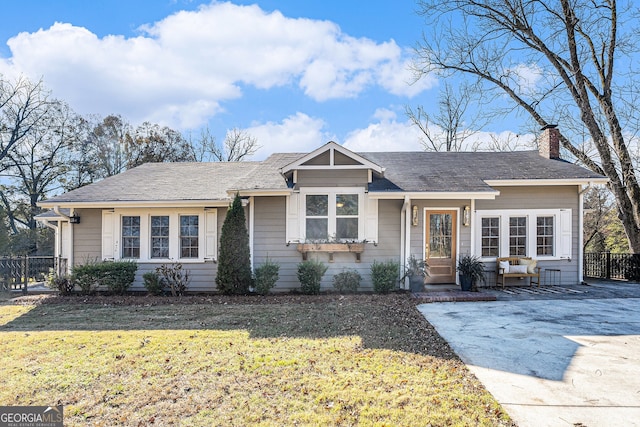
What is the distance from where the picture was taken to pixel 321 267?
8.88 meters

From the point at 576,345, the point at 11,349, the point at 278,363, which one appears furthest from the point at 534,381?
the point at 11,349

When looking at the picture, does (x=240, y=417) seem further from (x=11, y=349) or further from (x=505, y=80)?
(x=505, y=80)

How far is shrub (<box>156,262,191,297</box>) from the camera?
909 centimetres

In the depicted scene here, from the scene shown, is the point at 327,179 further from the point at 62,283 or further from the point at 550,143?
the point at 550,143

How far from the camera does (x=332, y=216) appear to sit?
923cm

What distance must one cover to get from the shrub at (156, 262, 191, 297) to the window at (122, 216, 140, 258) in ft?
3.47

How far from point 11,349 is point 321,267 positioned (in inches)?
235

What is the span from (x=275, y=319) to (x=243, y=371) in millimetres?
2434

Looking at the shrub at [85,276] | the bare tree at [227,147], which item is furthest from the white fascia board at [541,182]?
the bare tree at [227,147]

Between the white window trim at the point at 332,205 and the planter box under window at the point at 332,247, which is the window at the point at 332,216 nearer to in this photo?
the white window trim at the point at 332,205

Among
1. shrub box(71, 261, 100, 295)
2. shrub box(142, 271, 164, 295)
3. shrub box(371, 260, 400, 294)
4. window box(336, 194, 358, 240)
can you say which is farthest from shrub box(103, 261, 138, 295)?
shrub box(371, 260, 400, 294)

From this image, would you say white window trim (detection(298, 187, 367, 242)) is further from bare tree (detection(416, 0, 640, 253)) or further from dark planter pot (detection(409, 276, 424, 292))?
bare tree (detection(416, 0, 640, 253))

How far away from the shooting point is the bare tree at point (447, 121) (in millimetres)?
22344

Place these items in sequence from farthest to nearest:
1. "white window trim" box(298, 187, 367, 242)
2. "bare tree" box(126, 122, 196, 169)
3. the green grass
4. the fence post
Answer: "bare tree" box(126, 122, 196, 169) → the fence post → "white window trim" box(298, 187, 367, 242) → the green grass
